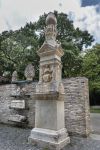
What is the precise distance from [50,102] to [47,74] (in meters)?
0.70

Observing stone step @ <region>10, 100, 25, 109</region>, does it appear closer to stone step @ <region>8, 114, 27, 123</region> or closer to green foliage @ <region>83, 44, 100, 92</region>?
stone step @ <region>8, 114, 27, 123</region>

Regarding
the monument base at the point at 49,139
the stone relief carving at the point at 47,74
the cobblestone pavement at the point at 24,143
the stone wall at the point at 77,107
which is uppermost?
the stone relief carving at the point at 47,74

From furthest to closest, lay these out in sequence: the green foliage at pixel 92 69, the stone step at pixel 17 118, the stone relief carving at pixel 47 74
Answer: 1. the green foliage at pixel 92 69
2. the stone step at pixel 17 118
3. the stone relief carving at pixel 47 74

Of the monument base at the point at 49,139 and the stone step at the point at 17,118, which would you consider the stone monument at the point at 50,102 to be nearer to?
the monument base at the point at 49,139

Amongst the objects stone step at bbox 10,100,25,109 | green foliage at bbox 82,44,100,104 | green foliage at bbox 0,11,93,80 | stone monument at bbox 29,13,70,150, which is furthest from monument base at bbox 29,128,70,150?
green foliage at bbox 82,44,100,104

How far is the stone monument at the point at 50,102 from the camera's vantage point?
12.9ft

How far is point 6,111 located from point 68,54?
7.61 metres

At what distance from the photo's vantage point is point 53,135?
3861mm

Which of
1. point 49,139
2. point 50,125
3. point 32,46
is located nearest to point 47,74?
point 50,125

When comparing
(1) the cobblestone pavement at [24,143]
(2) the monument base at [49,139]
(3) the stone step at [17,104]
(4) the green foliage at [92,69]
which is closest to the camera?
(2) the monument base at [49,139]

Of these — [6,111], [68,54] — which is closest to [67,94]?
[6,111]

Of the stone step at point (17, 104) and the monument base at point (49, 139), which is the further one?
the stone step at point (17, 104)

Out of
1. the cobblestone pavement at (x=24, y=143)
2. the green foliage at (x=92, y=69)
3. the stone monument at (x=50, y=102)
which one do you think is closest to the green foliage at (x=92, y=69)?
the green foliage at (x=92, y=69)

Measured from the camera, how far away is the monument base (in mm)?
3822
